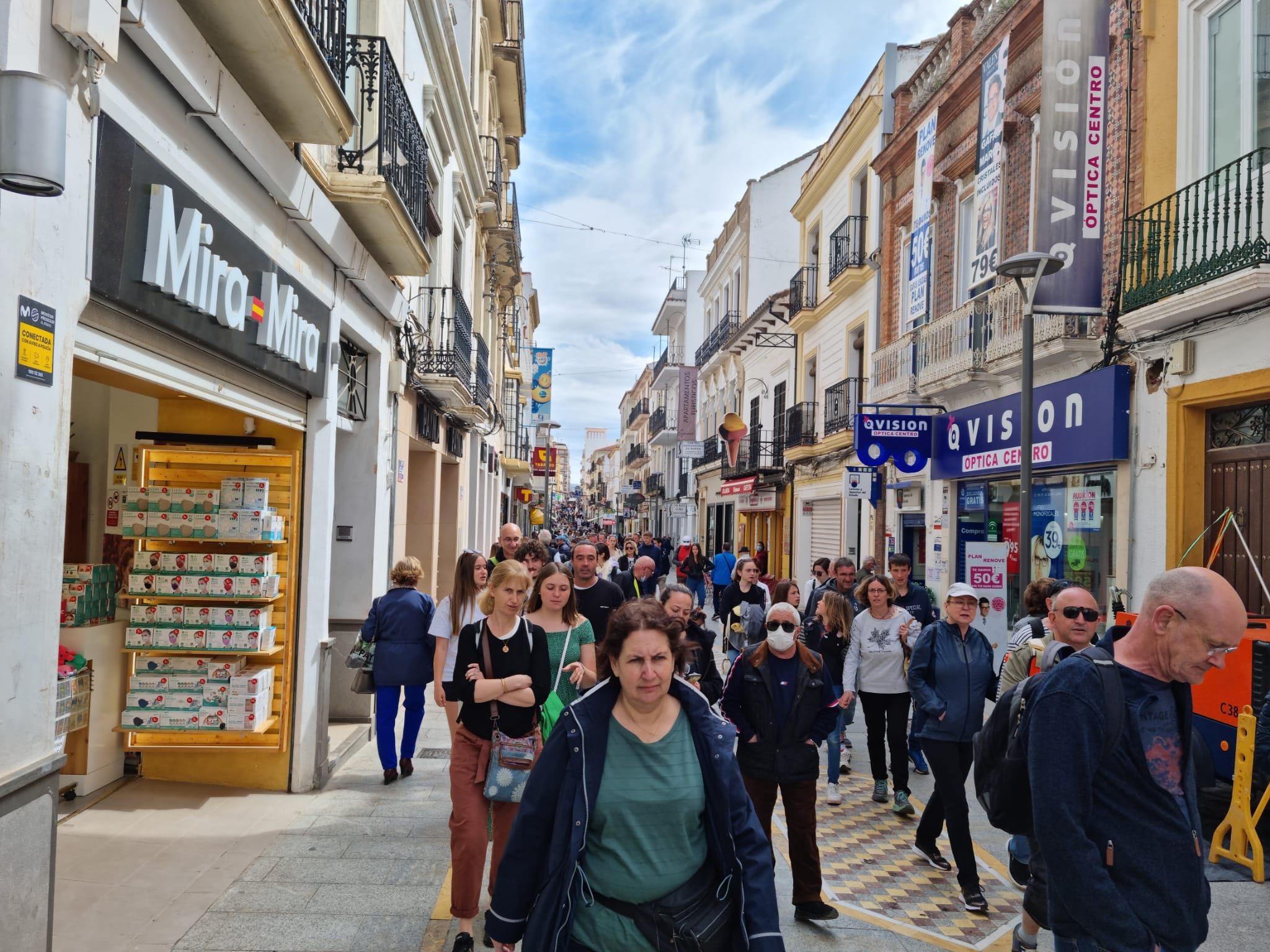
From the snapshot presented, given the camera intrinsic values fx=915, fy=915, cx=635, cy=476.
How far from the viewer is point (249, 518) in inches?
253

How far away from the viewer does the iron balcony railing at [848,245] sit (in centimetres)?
1822

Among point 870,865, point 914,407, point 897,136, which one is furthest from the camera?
point 897,136

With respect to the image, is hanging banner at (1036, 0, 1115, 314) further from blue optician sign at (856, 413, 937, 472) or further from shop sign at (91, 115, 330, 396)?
shop sign at (91, 115, 330, 396)

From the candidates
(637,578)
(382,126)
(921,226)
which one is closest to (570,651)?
(382,126)

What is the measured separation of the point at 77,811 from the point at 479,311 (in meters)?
14.7

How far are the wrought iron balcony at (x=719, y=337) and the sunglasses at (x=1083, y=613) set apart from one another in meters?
24.1

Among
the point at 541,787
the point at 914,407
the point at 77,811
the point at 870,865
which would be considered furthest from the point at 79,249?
the point at 914,407

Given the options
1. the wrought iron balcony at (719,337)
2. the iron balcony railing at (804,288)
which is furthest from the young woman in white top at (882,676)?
the wrought iron balcony at (719,337)

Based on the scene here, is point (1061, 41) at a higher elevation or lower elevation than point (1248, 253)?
higher

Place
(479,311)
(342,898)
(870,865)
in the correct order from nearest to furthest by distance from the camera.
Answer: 1. (342,898)
2. (870,865)
3. (479,311)

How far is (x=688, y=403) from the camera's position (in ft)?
136

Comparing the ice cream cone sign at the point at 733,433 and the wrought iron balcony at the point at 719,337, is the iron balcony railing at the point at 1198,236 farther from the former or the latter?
the wrought iron balcony at the point at 719,337

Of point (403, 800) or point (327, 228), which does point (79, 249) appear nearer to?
point (327, 228)

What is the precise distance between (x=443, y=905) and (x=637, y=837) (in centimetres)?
Answer: 273
